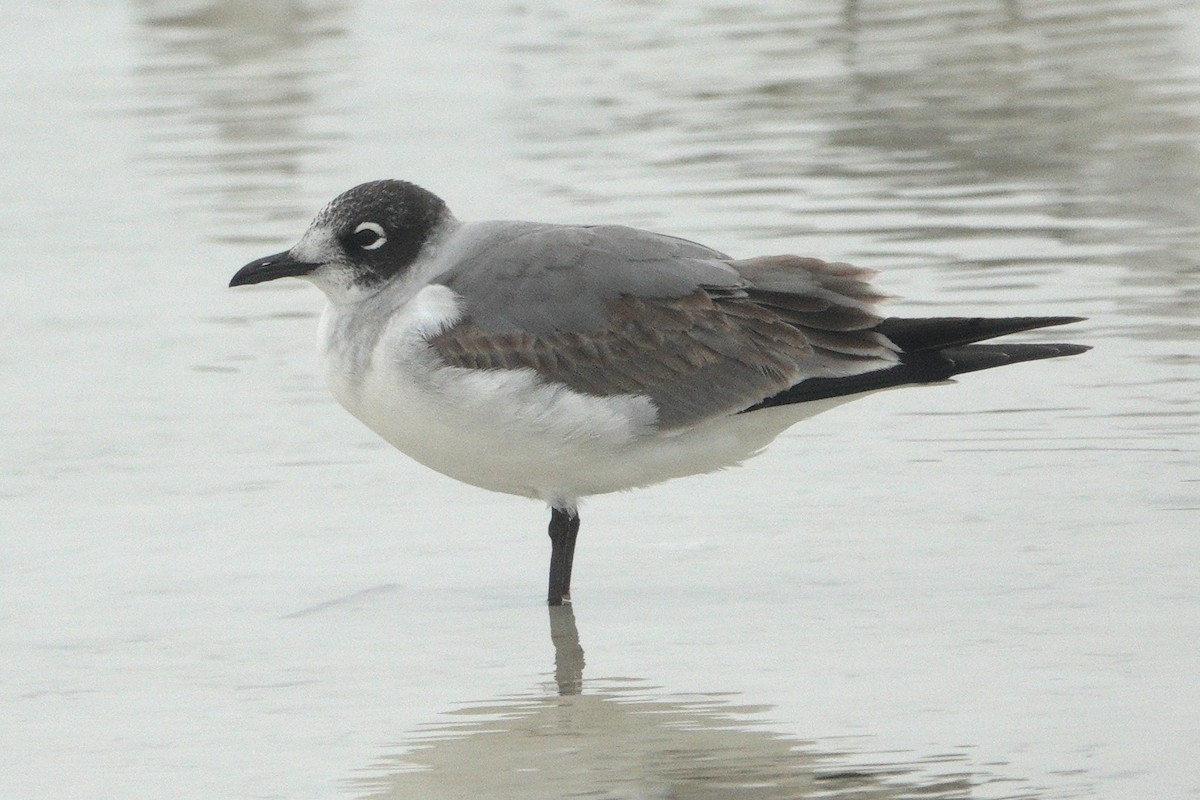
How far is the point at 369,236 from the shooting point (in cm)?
611

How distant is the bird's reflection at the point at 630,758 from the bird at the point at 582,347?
2.73 ft

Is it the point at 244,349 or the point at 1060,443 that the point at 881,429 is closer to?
the point at 1060,443

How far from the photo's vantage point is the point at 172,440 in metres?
7.62

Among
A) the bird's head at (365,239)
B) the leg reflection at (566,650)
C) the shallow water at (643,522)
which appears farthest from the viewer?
the bird's head at (365,239)

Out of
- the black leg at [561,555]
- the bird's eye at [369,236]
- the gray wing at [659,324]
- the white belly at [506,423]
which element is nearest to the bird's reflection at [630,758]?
the black leg at [561,555]

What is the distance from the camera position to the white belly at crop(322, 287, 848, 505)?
5695mm

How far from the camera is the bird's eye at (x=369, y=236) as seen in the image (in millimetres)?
6090

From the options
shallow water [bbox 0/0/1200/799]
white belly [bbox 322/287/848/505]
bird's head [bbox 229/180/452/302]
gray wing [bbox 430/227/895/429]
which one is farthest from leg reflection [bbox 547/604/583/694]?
bird's head [bbox 229/180/452/302]

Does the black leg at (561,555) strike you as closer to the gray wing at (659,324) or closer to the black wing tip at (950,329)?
the gray wing at (659,324)

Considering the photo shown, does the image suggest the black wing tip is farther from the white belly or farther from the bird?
the white belly

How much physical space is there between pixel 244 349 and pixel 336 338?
3013mm

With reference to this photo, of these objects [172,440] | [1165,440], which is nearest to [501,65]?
[172,440]

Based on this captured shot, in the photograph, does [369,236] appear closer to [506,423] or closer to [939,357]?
[506,423]

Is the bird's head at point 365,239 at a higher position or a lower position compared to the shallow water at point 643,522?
higher
